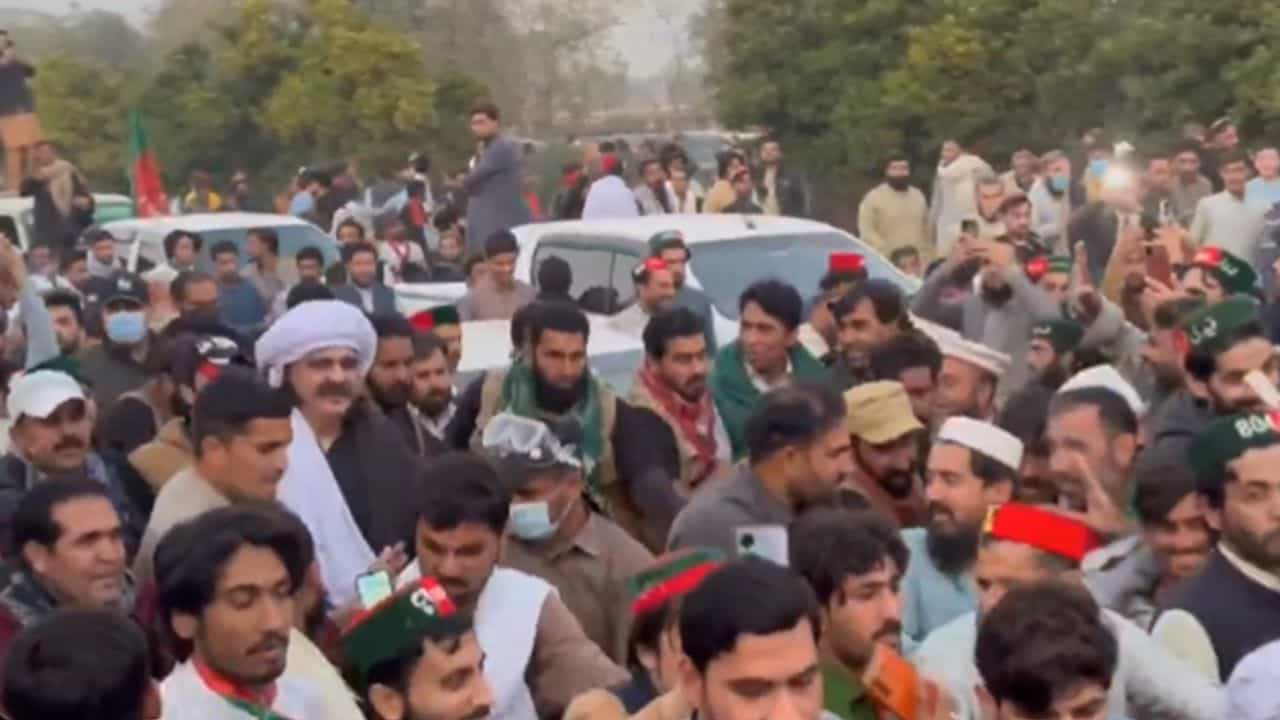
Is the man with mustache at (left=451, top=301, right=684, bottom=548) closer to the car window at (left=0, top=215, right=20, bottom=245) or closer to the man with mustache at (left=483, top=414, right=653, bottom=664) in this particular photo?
the man with mustache at (left=483, top=414, right=653, bottom=664)

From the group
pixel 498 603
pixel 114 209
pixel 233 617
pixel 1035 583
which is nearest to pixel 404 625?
pixel 233 617

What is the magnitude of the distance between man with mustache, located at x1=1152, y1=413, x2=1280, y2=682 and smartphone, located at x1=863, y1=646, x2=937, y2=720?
0.65 metres

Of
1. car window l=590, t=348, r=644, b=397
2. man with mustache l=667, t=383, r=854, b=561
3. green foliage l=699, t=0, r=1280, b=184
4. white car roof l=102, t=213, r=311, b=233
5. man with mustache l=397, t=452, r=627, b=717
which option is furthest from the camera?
green foliage l=699, t=0, r=1280, b=184

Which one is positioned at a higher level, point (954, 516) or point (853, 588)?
point (853, 588)

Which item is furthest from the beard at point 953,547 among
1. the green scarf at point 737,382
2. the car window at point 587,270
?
the car window at point 587,270

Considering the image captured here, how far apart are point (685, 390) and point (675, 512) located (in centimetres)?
72

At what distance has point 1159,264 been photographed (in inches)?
394

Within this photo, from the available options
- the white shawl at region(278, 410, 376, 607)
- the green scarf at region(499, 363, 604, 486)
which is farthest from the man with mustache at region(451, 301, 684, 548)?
the white shawl at region(278, 410, 376, 607)

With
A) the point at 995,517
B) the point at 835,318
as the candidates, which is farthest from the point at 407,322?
the point at 995,517

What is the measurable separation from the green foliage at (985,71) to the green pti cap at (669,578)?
17212 mm

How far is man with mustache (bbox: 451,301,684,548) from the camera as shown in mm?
7309

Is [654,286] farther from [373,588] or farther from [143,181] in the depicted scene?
[143,181]

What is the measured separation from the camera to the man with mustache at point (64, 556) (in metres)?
5.57

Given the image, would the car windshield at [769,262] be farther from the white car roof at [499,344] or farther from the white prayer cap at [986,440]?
the white prayer cap at [986,440]
